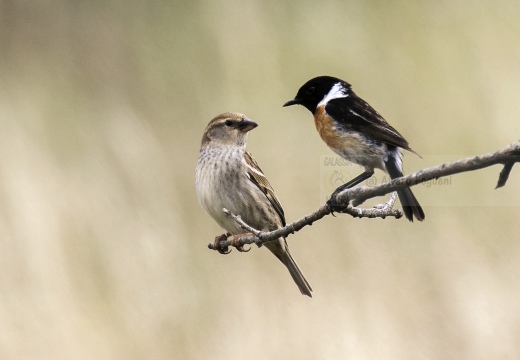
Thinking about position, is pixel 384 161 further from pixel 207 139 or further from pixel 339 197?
pixel 207 139

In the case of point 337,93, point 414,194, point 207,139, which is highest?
point 207,139

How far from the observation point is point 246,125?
12.1 feet

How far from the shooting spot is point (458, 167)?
4.29 ft

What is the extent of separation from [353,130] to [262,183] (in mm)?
2348

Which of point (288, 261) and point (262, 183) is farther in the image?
point (262, 183)

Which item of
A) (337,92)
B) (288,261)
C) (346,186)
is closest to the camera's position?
(346,186)

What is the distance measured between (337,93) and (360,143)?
1.24 feet

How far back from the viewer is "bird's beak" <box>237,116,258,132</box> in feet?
11.6

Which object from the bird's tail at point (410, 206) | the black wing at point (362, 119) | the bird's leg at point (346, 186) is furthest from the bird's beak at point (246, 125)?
the bird's tail at point (410, 206)

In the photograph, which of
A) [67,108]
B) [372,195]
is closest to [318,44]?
[372,195]

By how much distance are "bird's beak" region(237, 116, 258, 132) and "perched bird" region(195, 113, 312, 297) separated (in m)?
0.63

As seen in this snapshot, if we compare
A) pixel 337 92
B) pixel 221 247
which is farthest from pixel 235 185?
pixel 337 92

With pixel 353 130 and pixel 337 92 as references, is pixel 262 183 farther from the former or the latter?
pixel 353 130

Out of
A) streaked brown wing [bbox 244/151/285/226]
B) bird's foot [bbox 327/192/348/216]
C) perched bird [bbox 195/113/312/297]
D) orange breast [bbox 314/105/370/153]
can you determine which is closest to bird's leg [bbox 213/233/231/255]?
perched bird [bbox 195/113/312/297]
